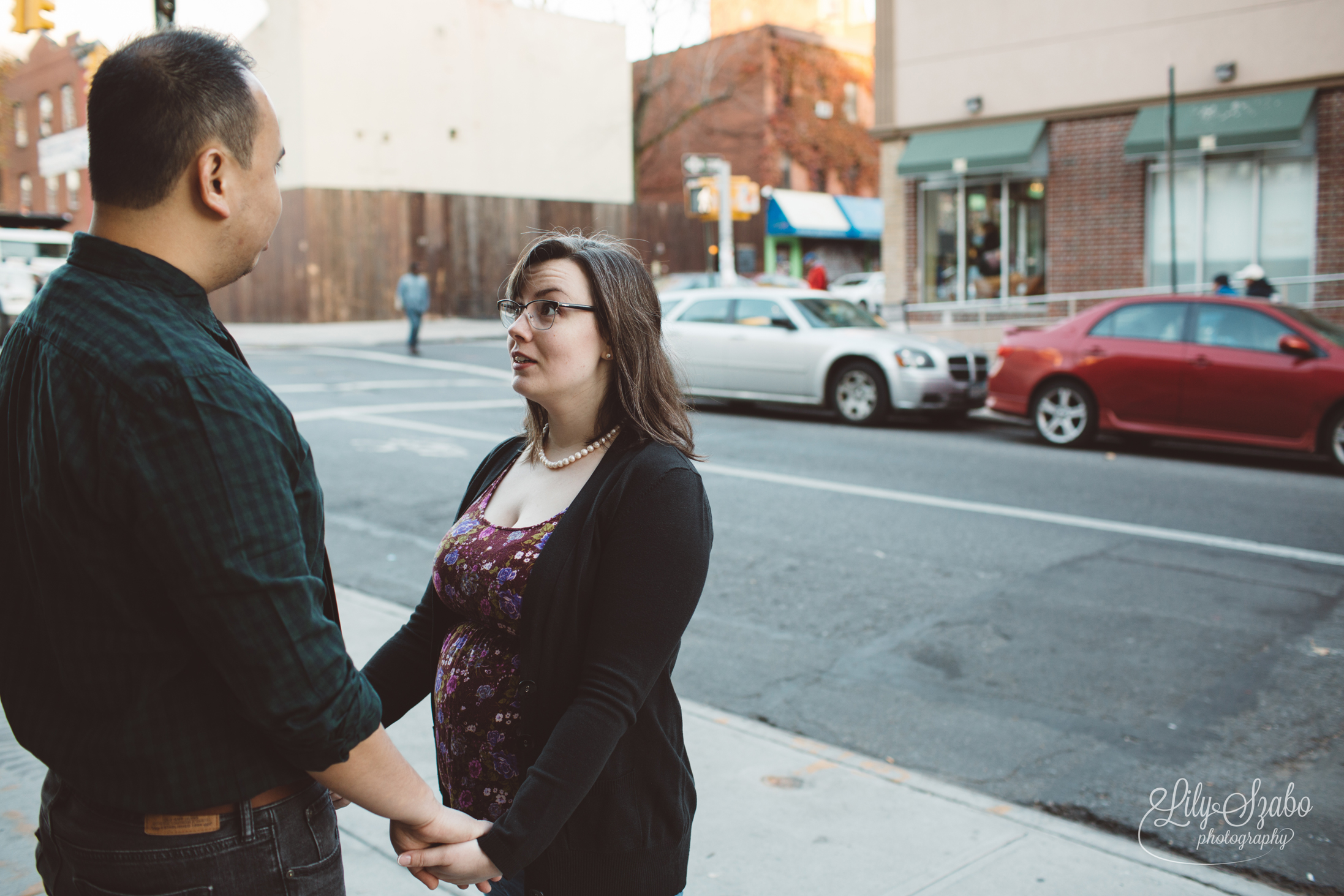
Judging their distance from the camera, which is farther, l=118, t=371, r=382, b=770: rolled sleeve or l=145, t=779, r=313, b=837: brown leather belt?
l=145, t=779, r=313, b=837: brown leather belt

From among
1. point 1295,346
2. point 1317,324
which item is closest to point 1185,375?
point 1295,346

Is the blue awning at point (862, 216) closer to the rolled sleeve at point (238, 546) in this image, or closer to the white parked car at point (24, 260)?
the white parked car at point (24, 260)

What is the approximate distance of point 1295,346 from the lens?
10516 millimetres

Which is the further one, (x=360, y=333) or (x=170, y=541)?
(x=360, y=333)

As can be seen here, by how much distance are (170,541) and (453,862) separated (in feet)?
2.32

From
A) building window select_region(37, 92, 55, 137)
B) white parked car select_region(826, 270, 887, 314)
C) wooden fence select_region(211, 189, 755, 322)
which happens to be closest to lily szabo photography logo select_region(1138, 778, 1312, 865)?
wooden fence select_region(211, 189, 755, 322)

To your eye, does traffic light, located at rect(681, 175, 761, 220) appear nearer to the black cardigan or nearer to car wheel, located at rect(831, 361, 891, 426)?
car wheel, located at rect(831, 361, 891, 426)

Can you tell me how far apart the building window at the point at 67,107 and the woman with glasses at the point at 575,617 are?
142 feet

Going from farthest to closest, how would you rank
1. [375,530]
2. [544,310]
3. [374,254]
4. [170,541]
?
[374,254] → [375,530] → [544,310] → [170,541]

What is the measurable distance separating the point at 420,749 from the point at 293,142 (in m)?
28.0

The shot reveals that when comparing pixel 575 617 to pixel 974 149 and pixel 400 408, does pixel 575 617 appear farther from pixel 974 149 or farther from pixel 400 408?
pixel 974 149

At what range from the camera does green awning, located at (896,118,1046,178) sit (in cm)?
2000

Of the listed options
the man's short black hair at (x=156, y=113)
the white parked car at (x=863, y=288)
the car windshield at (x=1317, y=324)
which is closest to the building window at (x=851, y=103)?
the white parked car at (x=863, y=288)

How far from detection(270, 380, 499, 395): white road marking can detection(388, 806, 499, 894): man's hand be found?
48.1ft
